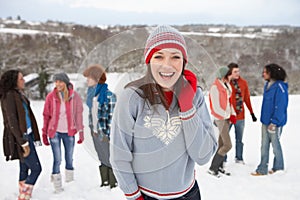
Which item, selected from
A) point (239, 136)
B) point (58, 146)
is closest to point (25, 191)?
point (58, 146)

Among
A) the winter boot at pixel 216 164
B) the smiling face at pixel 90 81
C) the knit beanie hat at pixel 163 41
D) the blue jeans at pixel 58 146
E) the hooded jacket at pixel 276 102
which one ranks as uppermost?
the knit beanie hat at pixel 163 41

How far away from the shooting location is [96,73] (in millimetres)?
1470

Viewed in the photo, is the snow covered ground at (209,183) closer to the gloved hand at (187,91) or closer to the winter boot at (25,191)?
the winter boot at (25,191)

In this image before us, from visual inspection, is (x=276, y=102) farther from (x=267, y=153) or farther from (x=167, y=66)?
(x=167, y=66)

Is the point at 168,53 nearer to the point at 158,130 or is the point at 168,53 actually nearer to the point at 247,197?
the point at 158,130

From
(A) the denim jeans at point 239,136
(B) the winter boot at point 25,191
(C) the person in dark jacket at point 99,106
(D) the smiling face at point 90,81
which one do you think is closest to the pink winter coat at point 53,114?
(B) the winter boot at point 25,191

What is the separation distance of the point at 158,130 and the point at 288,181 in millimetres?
3105

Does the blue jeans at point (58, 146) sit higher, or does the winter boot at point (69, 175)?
the blue jeans at point (58, 146)

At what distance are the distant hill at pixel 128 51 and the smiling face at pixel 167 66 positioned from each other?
0.10 metres

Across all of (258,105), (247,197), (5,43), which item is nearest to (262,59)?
(258,105)

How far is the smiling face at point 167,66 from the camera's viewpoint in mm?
1322

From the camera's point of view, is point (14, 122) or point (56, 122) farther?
point (56, 122)

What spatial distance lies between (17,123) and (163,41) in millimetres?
2016

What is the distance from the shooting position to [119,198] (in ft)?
10.9
